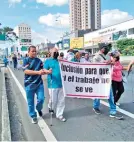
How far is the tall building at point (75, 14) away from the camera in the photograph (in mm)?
136750

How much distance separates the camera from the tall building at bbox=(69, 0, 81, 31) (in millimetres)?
136750

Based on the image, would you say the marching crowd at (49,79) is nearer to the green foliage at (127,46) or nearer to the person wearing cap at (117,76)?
the person wearing cap at (117,76)

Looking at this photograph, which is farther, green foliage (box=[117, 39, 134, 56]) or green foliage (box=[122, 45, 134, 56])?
green foliage (box=[117, 39, 134, 56])

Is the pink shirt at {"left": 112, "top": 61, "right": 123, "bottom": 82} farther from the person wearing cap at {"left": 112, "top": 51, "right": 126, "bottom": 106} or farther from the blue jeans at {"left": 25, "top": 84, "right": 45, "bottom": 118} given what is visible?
the blue jeans at {"left": 25, "top": 84, "right": 45, "bottom": 118}

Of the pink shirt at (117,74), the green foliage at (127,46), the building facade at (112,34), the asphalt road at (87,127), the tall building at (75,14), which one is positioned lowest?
the asphalt road at (87,127)

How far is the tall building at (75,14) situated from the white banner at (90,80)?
435 feet

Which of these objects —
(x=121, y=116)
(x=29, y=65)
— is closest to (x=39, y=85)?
(x=29, y=65)

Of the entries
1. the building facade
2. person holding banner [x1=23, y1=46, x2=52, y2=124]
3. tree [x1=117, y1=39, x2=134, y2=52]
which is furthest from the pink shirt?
the building facade

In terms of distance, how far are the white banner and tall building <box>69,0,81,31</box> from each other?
133 meters

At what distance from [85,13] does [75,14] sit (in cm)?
500

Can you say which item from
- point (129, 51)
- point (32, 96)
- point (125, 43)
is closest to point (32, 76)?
point (32, 96)

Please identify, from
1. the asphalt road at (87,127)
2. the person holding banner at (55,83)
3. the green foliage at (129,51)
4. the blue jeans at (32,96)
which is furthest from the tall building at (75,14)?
the blue jeans at (32,96)

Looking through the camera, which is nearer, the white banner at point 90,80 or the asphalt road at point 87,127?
the asphalt road at point 87,127

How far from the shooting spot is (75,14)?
13825 cm
